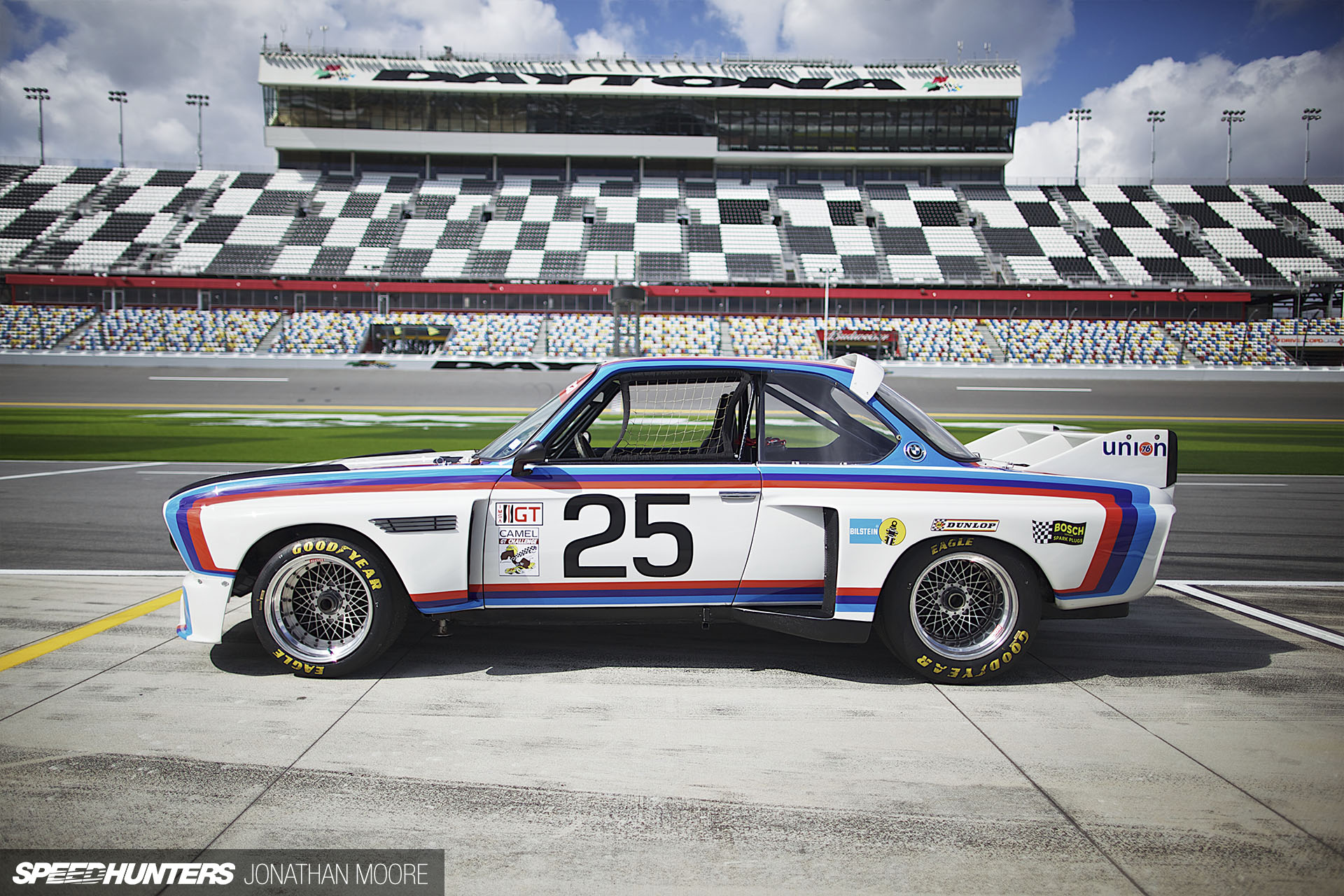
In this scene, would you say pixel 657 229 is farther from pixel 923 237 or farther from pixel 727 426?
pixel 727 426

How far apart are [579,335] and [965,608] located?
35867 millimetres

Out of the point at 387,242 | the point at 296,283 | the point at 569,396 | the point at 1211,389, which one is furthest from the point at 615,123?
the point at 569,396

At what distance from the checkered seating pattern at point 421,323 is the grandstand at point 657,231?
0.61 feet

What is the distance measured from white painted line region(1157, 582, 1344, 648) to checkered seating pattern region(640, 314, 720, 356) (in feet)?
103

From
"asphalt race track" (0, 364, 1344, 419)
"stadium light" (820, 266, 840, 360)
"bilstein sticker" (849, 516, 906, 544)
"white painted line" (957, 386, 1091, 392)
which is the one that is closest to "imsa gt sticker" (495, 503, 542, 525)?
"bilstein sticker" (849, 516, 906, 544)

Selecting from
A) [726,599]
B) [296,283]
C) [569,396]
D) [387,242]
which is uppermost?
[387,242]

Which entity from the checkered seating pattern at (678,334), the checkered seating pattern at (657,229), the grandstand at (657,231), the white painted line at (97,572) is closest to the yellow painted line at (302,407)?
the grandstand at (657,231)

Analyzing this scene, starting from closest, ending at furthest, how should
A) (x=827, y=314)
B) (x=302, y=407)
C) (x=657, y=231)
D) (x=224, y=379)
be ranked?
(x=302, y=407), (x=224, y=379), (x=827, y=314), (x=657, y=231)

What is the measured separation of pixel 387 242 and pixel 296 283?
18.8 ft

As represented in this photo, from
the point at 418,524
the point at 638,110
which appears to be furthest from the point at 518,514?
the point at 638,110

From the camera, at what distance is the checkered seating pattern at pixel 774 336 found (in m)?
37.1

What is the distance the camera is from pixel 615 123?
1967 inches

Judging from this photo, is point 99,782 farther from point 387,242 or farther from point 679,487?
point 387,242

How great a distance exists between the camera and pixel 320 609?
11.1ft
